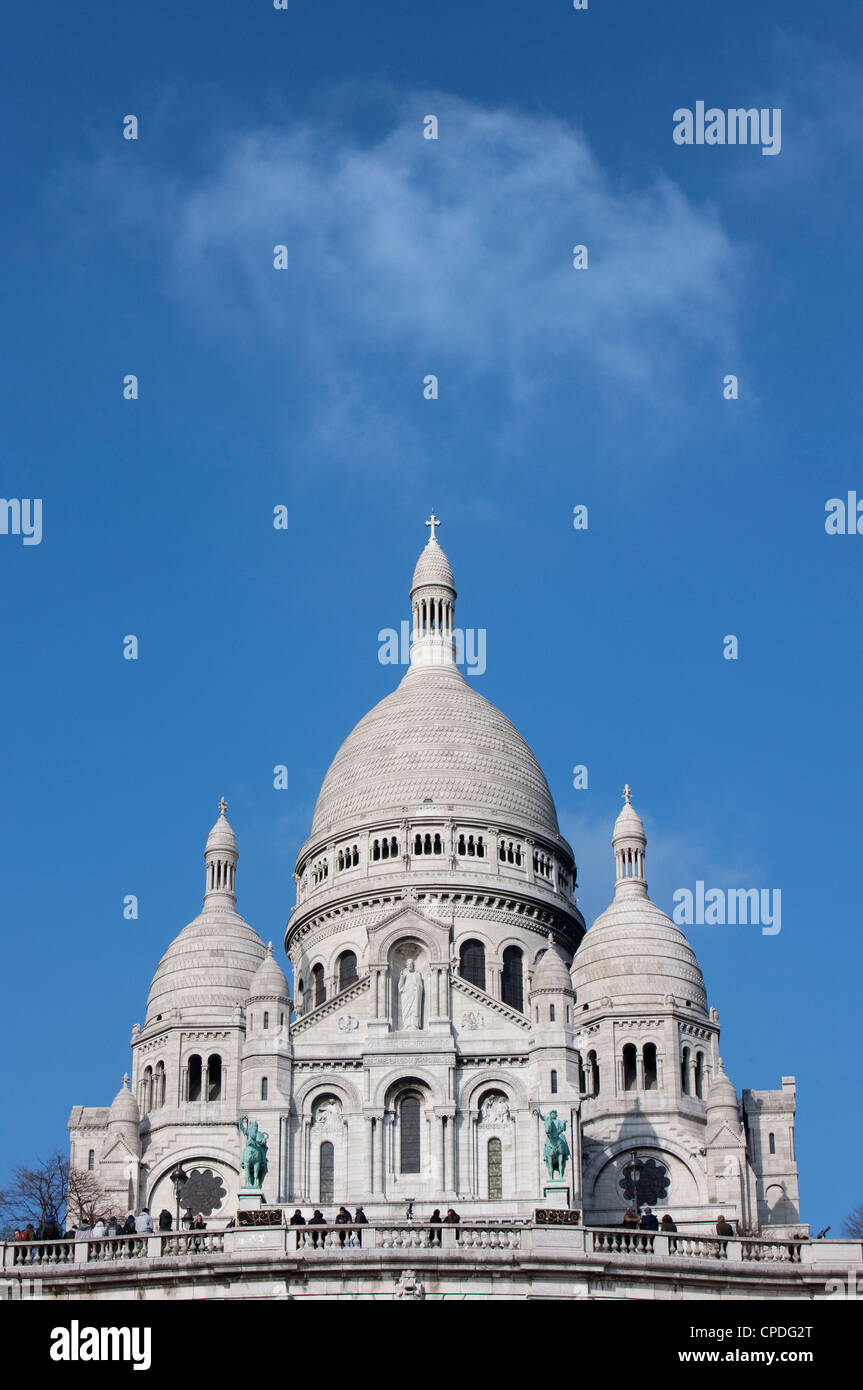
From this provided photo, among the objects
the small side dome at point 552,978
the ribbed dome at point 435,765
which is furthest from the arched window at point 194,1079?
the small side dome at point 552,978

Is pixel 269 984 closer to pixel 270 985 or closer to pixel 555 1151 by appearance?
pixel 270 985

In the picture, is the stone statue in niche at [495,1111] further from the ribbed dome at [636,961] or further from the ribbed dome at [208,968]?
the ribbed dome at [208,968]

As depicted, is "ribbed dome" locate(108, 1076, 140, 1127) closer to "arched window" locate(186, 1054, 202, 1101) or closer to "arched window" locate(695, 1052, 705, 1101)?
"arched window" locate(186, 1054, 202, 1101)

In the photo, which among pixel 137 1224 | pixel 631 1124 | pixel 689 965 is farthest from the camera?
pixel 689 965

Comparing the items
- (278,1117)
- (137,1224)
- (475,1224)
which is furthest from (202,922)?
(475,1224)

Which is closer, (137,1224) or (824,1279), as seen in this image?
(824,1279)

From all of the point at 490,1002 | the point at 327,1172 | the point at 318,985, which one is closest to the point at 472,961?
the point at 318,985
